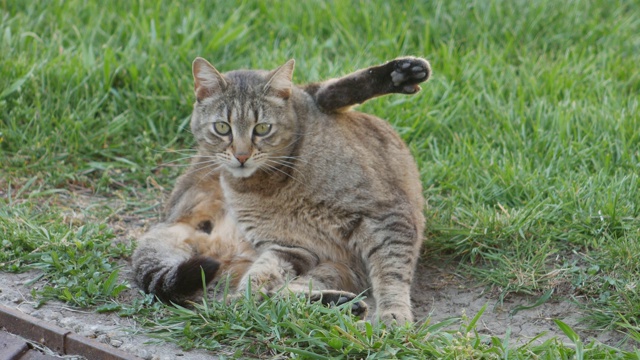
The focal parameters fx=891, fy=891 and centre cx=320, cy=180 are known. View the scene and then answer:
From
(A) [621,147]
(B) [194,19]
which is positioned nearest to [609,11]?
(A) [621,147]

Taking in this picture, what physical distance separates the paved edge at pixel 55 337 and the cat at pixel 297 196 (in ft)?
1.77

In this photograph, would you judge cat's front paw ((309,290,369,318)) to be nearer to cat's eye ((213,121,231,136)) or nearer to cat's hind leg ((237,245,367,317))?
cat's hind leg ((237,245,367,317))

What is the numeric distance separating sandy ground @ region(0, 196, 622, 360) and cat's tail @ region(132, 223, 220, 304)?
0.42ft

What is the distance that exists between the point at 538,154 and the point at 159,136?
251cm

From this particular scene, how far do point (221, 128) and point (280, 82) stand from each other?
0.39 m

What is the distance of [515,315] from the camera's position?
435cm

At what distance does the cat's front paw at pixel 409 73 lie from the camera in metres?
4.80

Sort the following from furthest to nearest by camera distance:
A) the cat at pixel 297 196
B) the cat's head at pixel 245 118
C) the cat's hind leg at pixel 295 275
Result: the cat's head at pixel 245 118, the cat at pixel 297 196, the cat's hind leg at pixel 295 275

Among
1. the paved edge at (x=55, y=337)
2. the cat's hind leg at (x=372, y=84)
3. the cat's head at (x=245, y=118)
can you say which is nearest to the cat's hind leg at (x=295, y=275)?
the cat's head at (x=245, y=118)

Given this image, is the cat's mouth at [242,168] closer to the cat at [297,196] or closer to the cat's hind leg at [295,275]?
the cat at [297,196]

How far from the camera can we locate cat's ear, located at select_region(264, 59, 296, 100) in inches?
183

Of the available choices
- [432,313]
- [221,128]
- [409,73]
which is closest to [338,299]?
[432,313]

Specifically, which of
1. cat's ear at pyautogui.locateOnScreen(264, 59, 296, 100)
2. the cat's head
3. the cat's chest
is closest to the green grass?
the cat's chest

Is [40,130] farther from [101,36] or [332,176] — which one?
[332,176]
